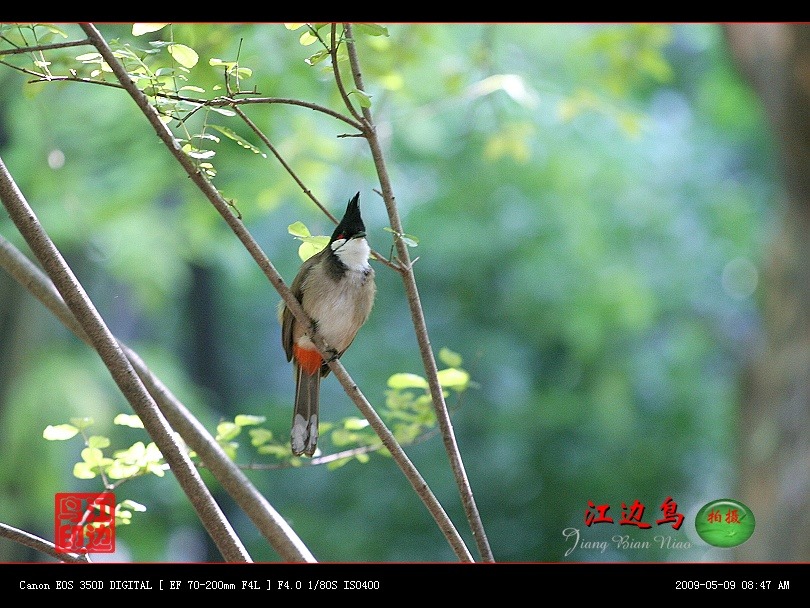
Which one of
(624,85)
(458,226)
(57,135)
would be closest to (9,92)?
(57,135)

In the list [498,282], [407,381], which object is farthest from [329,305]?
[498,282]

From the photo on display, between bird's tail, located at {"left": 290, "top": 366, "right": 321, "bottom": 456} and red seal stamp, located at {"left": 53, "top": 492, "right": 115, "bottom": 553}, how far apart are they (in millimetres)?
369

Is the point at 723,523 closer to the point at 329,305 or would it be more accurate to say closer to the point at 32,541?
the point at 329,305

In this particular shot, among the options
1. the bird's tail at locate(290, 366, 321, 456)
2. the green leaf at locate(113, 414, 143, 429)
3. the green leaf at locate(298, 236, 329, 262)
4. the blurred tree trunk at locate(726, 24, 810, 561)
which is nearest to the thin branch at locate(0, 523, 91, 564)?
the green leaf at locate(113, 414, 143, 429)

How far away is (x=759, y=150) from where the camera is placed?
18.2 ft

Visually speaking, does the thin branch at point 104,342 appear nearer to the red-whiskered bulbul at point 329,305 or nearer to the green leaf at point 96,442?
the green leaf at point 96,442

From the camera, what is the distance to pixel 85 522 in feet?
4.75

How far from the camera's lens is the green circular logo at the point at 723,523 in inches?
57.0

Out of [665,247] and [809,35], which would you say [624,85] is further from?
[665,247]

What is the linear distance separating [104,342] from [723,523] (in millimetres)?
1048

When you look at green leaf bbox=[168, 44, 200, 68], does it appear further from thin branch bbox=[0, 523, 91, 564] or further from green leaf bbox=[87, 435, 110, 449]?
thin branch bbox=[0, 523, 91, 564]

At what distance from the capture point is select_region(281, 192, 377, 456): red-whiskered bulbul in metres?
1.88

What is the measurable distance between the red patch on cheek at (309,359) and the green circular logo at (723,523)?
85cm

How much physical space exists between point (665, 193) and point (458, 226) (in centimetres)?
123
